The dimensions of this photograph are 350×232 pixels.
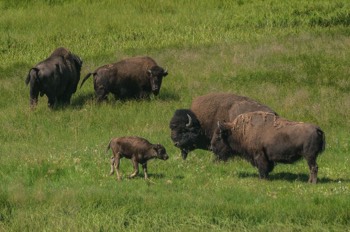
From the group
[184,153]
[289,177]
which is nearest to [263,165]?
[289,177]

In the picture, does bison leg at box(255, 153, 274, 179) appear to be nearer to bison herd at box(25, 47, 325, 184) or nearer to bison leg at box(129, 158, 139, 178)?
bison herd at box(25, 47, 325, 184)

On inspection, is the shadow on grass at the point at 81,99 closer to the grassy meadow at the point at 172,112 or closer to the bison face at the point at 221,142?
the grassy meadow at the point at 172,112

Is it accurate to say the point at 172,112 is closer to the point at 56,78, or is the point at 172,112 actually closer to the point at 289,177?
the point at 56,78

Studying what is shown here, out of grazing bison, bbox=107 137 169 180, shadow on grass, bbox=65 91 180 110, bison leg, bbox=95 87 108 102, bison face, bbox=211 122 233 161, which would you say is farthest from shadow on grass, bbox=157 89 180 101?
grazing bison, bbox=107 137 169 180

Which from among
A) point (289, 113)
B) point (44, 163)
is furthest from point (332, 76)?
point (44, 163)

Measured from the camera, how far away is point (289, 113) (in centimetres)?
2223

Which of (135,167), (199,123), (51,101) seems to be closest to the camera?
(135,167)

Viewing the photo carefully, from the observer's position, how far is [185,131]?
62.0 ft

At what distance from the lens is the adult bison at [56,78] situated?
24.0m

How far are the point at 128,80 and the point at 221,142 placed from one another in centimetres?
788

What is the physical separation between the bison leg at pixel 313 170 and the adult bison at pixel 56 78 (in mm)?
10021

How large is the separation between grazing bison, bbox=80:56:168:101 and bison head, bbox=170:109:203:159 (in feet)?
18.4

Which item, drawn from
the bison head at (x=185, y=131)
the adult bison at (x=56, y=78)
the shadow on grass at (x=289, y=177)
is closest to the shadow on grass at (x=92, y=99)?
the adult bison at (x=56, y=78)

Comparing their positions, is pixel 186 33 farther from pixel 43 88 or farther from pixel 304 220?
pixel 304 220
